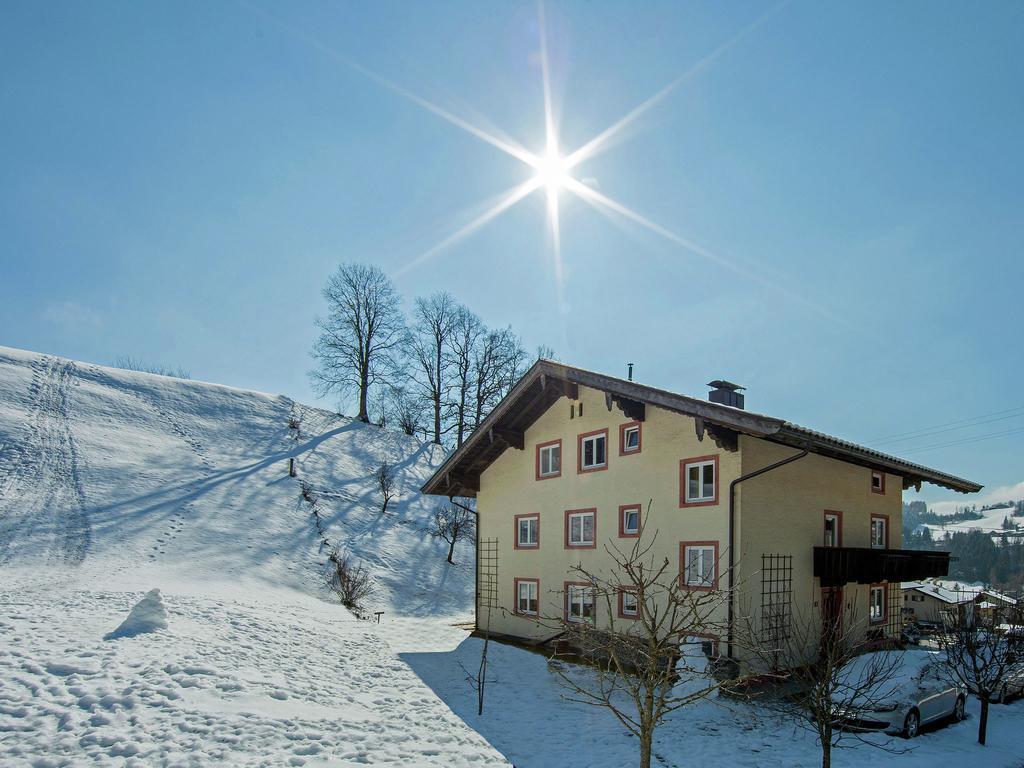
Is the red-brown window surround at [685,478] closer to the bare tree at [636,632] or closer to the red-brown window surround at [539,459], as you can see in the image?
the bare tree at [636,632]

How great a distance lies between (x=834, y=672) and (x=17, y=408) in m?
37.1

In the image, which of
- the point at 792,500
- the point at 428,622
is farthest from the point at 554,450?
the point at 428,622

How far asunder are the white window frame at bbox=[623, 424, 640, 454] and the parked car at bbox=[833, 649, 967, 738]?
22.3ft

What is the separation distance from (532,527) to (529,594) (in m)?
2.13

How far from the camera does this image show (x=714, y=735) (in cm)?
1159

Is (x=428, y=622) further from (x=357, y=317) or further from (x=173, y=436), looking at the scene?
(x=357, y=317)

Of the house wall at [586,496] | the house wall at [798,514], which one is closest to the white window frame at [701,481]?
the house wall at [586,496]

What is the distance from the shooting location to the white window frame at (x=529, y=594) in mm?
20094

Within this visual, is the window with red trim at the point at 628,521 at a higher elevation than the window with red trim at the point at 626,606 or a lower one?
higher

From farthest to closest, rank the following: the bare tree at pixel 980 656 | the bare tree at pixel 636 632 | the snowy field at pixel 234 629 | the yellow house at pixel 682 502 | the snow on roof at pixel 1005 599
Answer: the snow on roof at pixel 1005 599 → the yellow house at pixel 682 502 → the bare tree at pixel 980 656 → the bare tree at pixel 636 632 → the snowy field at pixel 234 629

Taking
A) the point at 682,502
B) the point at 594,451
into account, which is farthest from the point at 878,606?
the point at 594,451

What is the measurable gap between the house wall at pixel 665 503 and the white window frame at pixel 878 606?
400 millimetres

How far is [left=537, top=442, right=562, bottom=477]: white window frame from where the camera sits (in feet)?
65.6

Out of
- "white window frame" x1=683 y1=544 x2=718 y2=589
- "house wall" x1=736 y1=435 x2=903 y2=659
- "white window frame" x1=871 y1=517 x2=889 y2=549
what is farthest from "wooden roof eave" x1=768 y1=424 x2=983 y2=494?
"white window frame" x1=683 y1=544 x2=718 y2=589
